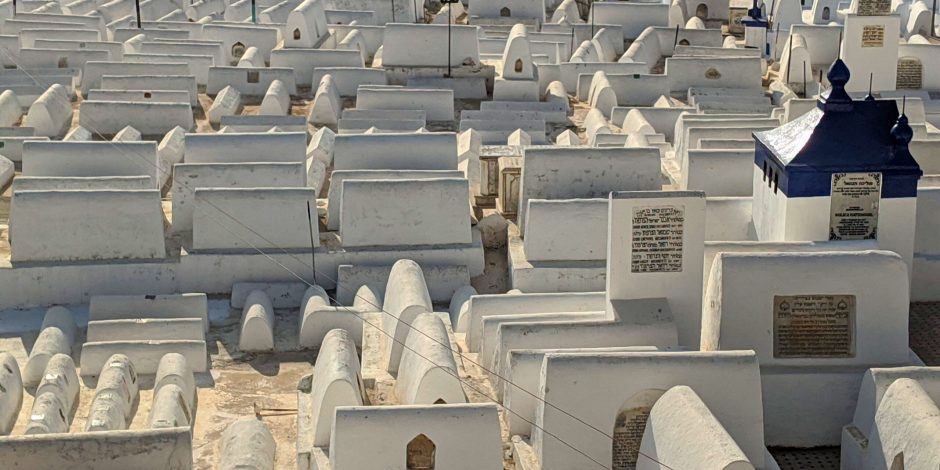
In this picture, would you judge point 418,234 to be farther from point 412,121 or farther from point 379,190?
point 412,121

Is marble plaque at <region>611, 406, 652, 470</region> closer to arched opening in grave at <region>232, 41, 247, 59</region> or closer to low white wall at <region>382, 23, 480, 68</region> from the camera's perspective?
low white wall at <region>382, 23, 480, 68</region>

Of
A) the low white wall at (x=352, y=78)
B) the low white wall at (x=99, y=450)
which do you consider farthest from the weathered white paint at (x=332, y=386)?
the low white wall at (x=352, y=78)

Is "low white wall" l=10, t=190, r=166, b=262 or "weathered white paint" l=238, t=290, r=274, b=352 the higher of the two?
"low white wall" l=10, t=190, r=166, b=262

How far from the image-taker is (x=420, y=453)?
15078mm

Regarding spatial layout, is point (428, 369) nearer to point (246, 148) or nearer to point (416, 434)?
point (416, 434)

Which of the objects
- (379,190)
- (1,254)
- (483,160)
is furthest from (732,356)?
(1,254)

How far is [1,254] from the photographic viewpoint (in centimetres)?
2320

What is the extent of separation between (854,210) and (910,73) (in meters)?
14.8

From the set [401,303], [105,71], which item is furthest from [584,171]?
[105,71]

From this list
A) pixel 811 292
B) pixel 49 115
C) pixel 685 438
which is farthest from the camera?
pixel 49 115

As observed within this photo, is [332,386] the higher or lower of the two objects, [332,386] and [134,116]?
the lower

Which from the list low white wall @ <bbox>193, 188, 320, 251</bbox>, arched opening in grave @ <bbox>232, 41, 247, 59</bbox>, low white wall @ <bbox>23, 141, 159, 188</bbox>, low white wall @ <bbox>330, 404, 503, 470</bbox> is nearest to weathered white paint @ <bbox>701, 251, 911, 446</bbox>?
low white wall @ <bbox>330, 404, 503, 470</bbox>

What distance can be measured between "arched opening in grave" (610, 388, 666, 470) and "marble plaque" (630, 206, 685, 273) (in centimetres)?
248

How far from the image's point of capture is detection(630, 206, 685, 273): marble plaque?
1734 centimetres
